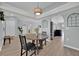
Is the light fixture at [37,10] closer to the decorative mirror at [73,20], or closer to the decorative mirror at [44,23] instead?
the decorative mirror at [44,23]

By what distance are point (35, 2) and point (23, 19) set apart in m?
0.64

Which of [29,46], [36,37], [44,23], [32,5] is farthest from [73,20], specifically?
[29,46]

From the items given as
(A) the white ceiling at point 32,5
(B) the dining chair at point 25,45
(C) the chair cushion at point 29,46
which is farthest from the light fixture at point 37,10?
(C) the chair cushion at point 29,46

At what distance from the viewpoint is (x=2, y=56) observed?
244 cm

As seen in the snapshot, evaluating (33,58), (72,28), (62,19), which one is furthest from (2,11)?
(72,28)

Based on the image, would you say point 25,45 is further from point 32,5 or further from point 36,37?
point 32,5

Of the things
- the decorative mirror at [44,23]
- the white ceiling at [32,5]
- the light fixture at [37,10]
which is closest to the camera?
the white ceiling at [32,5]

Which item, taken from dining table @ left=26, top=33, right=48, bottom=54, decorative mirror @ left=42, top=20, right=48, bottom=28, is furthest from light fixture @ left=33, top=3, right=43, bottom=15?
dining table @ left=26, top=33, right=48, bottom=54

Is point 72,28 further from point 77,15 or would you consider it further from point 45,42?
point 45,42

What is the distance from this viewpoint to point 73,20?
3332 mm

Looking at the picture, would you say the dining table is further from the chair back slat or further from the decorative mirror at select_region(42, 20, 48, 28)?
the decorative mirror at select_region(42, 20, 48, 28)

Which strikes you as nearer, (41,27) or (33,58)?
(33,58)

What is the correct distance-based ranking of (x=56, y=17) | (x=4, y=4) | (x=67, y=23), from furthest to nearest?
(x=67, y=23) → (x=56, y=17) → (x=4, y=4)

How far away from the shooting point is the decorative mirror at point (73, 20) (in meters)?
3.16
